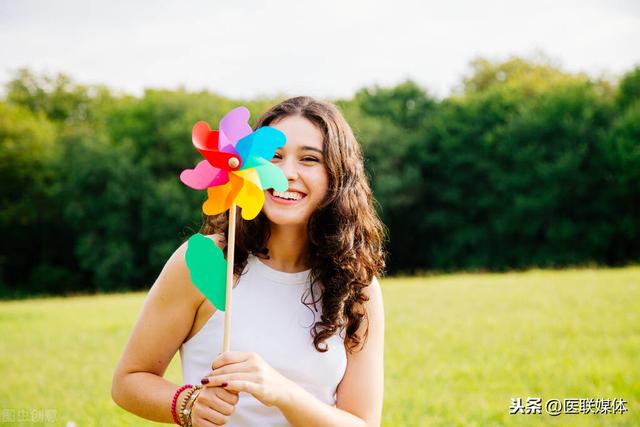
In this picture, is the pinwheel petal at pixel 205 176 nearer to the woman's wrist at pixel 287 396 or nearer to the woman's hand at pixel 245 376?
the woman's hand at pixel 245 376

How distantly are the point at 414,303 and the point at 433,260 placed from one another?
18923 millimetres

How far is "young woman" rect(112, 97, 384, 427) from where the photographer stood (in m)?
2.01

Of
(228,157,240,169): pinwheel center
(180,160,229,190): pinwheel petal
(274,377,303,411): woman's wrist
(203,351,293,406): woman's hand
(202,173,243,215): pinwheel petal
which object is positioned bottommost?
(274,377,303,411): woman's wrist

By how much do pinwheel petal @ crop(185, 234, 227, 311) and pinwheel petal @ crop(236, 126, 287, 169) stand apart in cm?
→ 27

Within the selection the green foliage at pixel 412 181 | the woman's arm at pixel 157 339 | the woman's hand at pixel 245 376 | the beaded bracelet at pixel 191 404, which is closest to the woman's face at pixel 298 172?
the woman's arm at pixel 157 339

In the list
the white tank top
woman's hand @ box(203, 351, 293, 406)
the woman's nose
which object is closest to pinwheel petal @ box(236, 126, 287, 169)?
the woman's nose

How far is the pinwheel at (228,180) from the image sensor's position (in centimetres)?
183

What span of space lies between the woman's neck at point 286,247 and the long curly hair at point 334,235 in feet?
0.11

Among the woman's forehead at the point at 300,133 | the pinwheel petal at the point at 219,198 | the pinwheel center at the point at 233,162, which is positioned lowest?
the pinwheel petal at the point at 219,198

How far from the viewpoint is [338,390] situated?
2.13 m

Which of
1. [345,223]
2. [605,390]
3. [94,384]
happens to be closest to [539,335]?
[605,390]

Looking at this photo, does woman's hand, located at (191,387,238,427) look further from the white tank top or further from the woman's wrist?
the white tank top

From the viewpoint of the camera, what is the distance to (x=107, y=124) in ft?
102

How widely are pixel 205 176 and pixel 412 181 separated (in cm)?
2593
